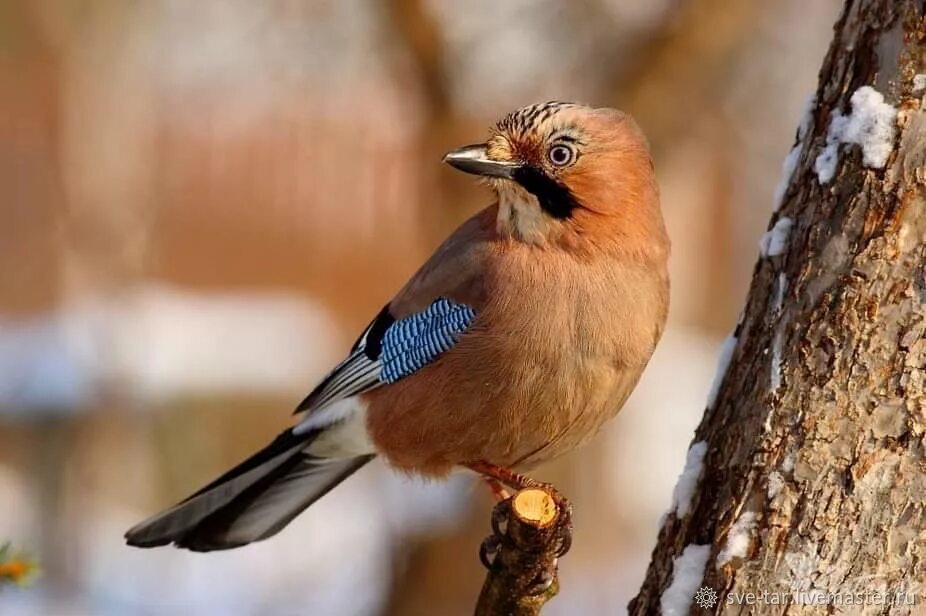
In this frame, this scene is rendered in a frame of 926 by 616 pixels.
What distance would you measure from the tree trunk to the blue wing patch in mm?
758

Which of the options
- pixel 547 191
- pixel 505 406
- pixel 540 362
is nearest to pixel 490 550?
pixel 505 406

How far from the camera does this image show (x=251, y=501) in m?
3.12

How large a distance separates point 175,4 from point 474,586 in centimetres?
400

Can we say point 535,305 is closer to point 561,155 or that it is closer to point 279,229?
point 561,155

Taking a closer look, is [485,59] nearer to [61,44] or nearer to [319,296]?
[61,44]

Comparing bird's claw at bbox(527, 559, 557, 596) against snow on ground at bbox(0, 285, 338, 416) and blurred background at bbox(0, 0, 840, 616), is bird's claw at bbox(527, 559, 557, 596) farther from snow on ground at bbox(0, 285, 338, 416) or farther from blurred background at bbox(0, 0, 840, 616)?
snow on ground at bbox(0, 285, 338, 416)

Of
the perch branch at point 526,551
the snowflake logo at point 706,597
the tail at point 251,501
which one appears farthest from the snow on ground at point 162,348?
the snowflake logo at point 706,597

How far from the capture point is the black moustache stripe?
8.56 ft

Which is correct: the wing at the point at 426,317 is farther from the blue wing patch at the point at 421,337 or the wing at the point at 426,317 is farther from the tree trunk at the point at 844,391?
the tree trunk at the point at 844,391

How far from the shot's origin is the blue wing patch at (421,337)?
274 centimetres

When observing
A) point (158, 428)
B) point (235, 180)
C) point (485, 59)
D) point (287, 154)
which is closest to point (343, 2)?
point (485, 59)

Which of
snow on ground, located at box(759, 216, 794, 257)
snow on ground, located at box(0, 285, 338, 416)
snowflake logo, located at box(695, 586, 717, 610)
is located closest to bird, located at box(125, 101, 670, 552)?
snow on ground, located at box(759, 216, 794, 257)

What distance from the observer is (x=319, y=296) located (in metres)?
8.48

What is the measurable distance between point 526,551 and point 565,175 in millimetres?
831
